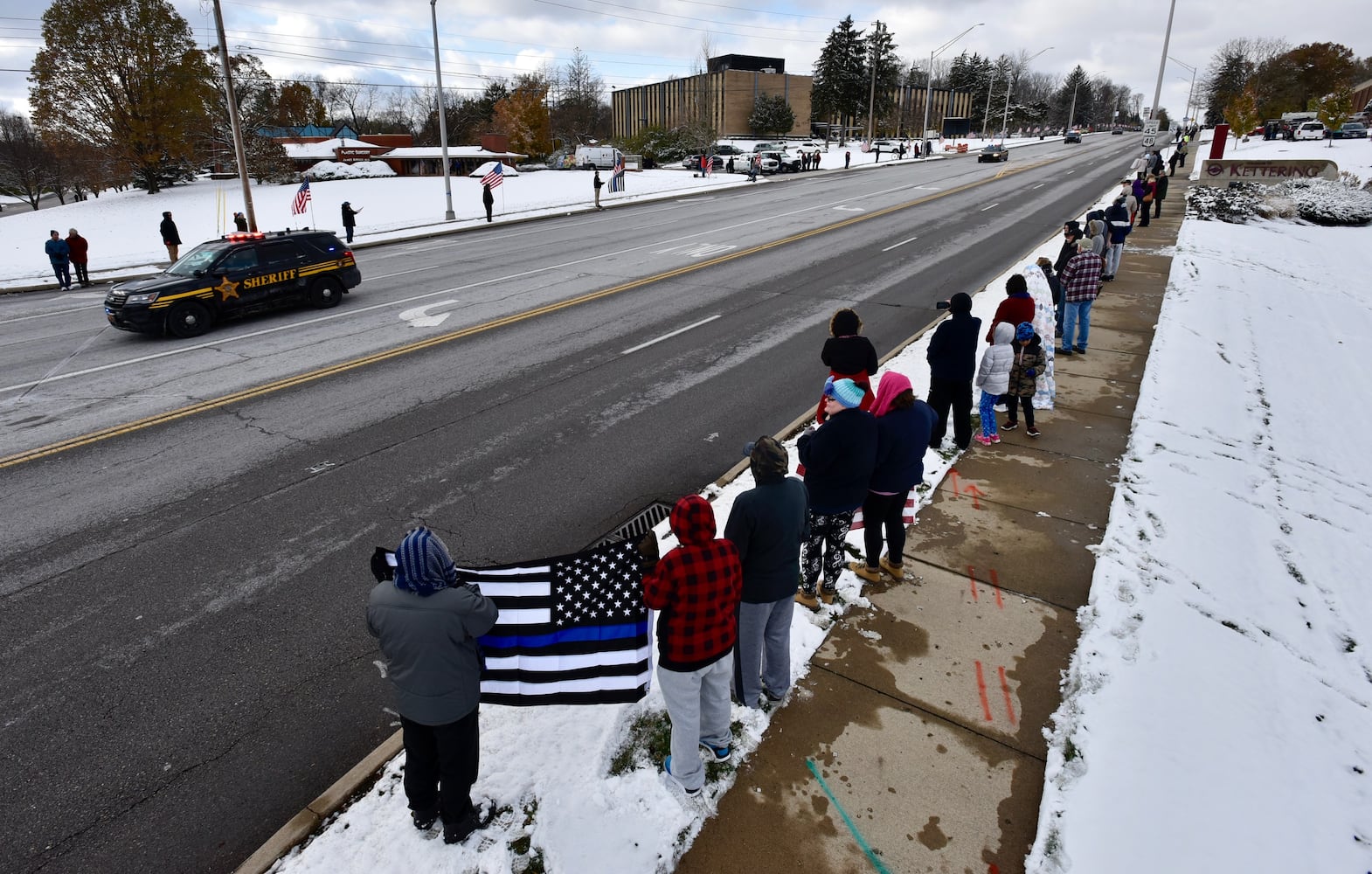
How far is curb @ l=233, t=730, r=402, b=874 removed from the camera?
146 inches

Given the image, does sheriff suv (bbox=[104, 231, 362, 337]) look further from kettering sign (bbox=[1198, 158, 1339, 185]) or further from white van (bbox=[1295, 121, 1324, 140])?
white van (bbox=[1295, 121, 1324, 140])

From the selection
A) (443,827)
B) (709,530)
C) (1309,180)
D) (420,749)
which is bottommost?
(443,827)

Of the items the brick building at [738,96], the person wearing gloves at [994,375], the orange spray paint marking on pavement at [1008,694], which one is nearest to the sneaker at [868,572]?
the orange spray paint marking on pavement at [1008,694]

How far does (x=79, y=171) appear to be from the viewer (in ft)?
174

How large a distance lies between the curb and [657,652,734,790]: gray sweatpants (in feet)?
5.75

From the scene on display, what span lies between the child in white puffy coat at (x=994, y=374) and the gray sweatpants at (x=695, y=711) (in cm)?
564

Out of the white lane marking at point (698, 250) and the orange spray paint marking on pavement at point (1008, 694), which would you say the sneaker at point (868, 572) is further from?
the white lane marking at point (698, 250)

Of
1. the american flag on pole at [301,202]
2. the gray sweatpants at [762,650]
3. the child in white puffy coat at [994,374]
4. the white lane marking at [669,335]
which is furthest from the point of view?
the american flag on pole at [301,202]

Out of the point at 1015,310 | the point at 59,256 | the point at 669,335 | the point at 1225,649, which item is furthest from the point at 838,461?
the point at 59,256

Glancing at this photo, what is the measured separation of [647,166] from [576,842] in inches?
2570

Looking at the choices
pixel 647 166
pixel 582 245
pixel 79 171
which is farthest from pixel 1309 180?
pixel 79 171

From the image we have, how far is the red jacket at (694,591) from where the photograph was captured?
11.6ft

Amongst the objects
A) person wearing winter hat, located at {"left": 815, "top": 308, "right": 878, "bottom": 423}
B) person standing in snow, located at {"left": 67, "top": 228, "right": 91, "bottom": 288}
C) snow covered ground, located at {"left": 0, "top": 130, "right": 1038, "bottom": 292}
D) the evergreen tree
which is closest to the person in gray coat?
person wearing winter hat, located at {"left": 815, "top": 308, "right": 878, "bottom": 423}

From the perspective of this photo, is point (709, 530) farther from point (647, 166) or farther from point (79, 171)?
point (79, 171)
